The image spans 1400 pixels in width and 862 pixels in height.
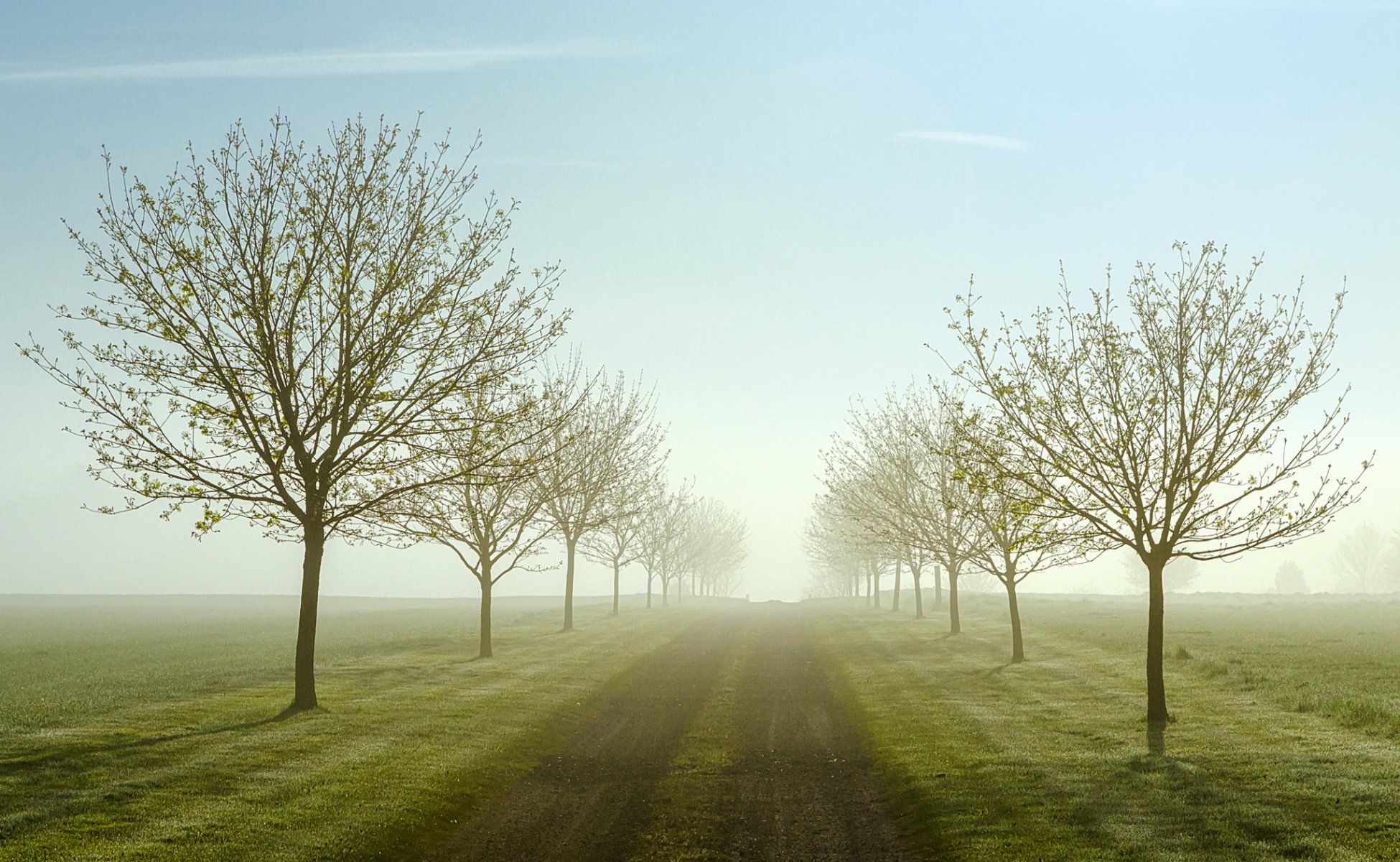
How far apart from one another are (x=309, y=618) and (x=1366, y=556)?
177983mm

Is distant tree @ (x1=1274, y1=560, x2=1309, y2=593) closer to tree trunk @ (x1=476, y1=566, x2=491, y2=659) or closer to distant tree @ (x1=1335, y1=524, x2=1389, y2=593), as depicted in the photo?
distant tree @ (x1=1335, y1=524, x2=1389, y2=593)

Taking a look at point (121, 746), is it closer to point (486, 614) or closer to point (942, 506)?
point (486, 614)

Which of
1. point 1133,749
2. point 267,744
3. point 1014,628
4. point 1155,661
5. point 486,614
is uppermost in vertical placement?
point 1155,661

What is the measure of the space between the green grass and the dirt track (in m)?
0.73

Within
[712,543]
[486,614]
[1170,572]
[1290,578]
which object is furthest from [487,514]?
[1290,578]

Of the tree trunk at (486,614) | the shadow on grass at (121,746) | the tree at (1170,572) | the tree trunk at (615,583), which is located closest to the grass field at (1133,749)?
the tree trunk at (486,614)

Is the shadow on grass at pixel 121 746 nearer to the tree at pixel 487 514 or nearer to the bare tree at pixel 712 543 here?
the tree at pixel 487 514

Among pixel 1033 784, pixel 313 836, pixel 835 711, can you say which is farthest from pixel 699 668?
pixel 313 836

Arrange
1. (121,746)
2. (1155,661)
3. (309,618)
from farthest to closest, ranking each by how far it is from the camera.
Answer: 1. (309,618)
2. (1155,661)
3. (121,746)

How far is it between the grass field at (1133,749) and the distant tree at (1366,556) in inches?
5682

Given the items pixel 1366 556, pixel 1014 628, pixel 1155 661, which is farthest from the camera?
pixel 1366 556

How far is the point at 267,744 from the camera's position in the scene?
1376 cm

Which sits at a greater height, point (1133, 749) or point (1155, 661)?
point (1155, 661)

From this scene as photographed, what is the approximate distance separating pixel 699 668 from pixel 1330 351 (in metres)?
18.4
